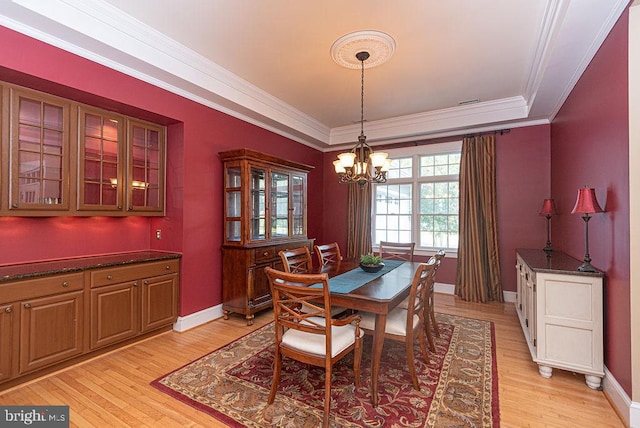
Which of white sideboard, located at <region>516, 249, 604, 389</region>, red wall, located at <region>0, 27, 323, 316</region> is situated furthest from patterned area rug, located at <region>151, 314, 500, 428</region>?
red wall, located at <region>0, 27, 323, 316</region>

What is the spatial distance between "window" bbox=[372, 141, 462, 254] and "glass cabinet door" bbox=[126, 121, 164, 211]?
3.80 metres

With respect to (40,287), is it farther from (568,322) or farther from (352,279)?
(568,322)

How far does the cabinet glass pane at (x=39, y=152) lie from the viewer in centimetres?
247

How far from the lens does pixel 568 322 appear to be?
7.85ft

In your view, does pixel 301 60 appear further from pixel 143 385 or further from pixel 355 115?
pixel 143 385

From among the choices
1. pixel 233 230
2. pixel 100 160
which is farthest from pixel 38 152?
pixel 233 230

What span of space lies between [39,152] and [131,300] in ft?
5.12

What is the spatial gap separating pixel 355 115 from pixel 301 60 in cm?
198

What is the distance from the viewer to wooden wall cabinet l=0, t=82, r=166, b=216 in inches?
95.3

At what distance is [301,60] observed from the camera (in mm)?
3299

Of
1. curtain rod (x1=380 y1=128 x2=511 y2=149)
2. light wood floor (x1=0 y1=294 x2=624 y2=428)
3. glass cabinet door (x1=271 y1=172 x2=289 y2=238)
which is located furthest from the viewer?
curtain rod (x1=380 y1=128 x2=511 y2=149)

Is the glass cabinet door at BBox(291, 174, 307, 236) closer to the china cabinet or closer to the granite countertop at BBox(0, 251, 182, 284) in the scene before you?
the china cabinet

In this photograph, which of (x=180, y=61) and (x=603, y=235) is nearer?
A: (x=603, y=235)

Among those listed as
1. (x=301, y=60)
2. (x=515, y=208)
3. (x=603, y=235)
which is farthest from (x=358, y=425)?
(x=515, y=208)
